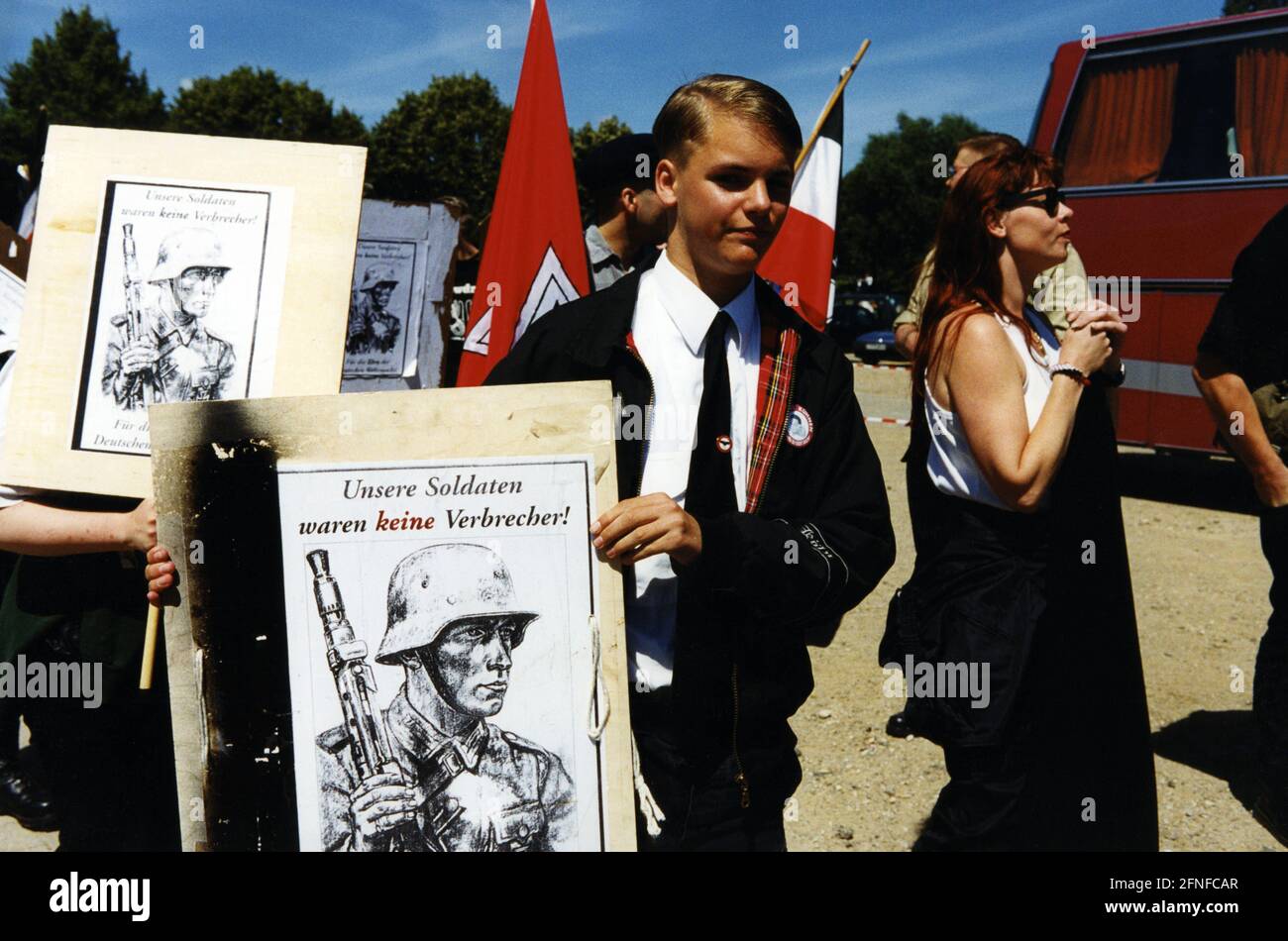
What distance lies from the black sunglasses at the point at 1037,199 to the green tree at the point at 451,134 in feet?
146

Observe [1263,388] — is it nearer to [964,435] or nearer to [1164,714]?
[964,435]

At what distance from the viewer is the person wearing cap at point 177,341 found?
74.4 inches

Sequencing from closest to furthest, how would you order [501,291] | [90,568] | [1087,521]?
1. [90,568]
2. [1087,521]
3. [501,291]

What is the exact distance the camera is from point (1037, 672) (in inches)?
104

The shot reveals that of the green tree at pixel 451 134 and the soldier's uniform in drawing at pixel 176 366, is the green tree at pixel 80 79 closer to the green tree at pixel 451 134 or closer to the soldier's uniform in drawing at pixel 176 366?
the green tree at pixel 451 134

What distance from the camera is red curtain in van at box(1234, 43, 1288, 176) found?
8.41 m

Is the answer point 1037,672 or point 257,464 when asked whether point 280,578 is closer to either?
point 257,464

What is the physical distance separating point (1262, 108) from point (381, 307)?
755 centimetres

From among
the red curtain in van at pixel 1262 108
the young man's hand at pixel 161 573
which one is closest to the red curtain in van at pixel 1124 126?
the red curtain in van at pixel 1262 108

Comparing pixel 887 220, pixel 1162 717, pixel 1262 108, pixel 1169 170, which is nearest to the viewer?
pixel 1162 717

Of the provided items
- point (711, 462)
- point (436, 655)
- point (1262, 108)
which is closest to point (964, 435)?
point (711, 462)

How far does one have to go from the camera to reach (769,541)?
67.0 inches
